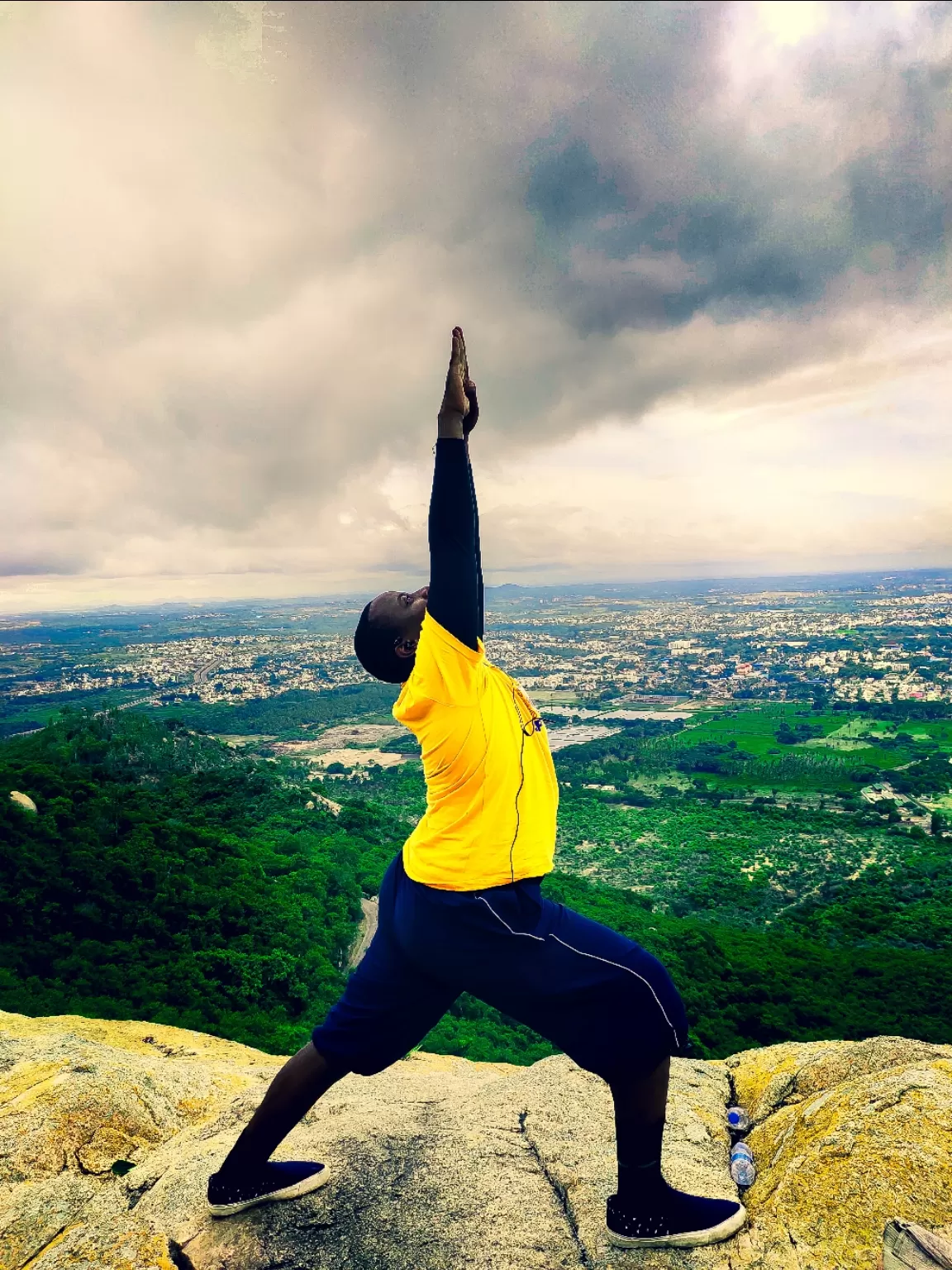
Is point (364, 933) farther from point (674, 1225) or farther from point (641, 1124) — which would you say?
point (641, 1124)

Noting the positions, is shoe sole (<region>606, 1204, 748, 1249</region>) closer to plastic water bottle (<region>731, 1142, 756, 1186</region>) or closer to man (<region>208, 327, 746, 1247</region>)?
man (<region>208, 327, 746, 1247</region>)

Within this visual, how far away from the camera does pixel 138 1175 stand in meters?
2.95

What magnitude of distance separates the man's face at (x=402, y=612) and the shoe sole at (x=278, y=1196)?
2.35 m

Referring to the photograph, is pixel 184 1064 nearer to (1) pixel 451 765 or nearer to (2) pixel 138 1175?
(2) pixel 138 1175

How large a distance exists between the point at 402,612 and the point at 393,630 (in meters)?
0.08

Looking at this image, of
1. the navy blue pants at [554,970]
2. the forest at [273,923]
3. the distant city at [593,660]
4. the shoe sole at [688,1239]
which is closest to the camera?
the navy blue pants at [554,970]

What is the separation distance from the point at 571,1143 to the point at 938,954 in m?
18.6

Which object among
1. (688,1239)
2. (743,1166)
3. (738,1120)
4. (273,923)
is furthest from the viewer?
(273,923)

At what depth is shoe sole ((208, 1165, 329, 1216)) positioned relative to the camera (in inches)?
97.3

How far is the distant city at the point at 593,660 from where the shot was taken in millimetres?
95125

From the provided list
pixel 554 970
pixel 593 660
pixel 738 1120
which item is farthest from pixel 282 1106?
pixel 593 660

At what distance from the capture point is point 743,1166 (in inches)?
112

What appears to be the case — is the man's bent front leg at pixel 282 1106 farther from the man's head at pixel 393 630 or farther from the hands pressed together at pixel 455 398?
the hands pressed together at pixel 455 398

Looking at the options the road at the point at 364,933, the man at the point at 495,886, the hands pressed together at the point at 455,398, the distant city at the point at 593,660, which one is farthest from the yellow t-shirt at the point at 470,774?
the distant city at the point at 593,660
